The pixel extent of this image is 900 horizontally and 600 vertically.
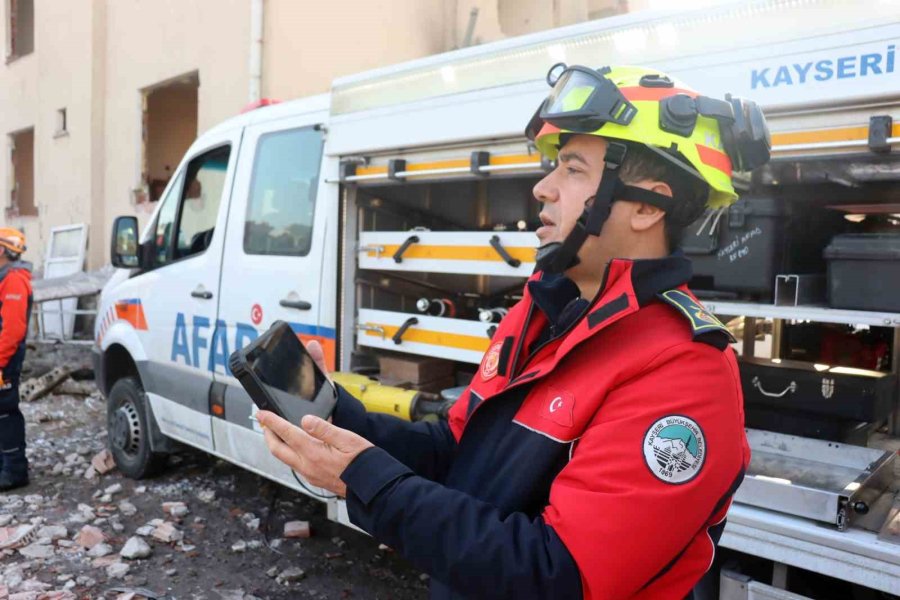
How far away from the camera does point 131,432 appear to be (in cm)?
548

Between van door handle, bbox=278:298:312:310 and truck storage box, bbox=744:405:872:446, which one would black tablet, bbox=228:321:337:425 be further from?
van door handle, bbox=278:298:312:310

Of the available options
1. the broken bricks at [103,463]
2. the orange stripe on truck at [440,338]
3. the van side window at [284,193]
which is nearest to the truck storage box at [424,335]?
the orange stripe on truck at [440,338]

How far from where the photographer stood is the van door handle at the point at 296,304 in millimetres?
4035

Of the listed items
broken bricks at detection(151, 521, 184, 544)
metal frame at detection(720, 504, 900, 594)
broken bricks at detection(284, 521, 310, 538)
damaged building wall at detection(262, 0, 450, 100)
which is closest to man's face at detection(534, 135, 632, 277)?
metal frame at detection(720, 504, 900, 594)

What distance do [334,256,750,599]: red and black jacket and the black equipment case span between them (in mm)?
1728

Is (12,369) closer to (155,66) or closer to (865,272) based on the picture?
(865,272)

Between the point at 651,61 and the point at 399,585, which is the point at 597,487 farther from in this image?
the point at 399,585

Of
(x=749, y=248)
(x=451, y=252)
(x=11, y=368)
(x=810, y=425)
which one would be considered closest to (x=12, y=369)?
(x=11, y=368)

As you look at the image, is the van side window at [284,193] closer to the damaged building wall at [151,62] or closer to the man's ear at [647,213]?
the man's ear at [647,213]

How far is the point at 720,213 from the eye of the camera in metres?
2.79

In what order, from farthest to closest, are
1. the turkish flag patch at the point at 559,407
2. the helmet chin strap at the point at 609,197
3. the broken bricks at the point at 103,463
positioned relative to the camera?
1. the broken bricks at the point at 103,463
2. the helmet chin strap at the point at 609,197
3. the turkish flag patch at the point at 559,407

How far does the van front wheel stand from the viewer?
17.7 feet

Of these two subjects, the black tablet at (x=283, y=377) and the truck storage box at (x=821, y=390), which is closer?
the black tablet at (x=283, y=377)

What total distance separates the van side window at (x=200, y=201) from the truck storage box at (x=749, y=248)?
316cm
